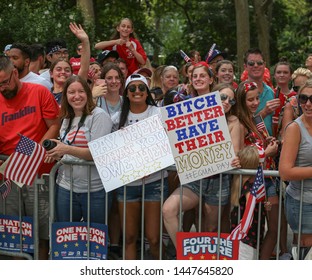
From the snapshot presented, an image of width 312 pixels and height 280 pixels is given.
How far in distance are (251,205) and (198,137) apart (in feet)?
2.45

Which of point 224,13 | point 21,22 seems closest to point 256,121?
point 21,22

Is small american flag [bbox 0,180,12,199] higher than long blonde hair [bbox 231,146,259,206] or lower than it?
lower

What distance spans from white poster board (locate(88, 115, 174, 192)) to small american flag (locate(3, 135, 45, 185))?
1.83 ft

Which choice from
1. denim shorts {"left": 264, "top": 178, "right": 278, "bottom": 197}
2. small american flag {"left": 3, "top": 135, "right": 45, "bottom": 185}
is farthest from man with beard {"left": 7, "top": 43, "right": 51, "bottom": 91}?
denim shorts {"left": 264, "top": 178, "right": 278, "bottom": 197}

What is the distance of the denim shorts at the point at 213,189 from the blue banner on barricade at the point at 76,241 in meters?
0.96

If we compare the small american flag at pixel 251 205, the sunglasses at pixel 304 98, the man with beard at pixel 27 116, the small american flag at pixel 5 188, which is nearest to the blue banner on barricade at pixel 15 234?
the man with beard at pixel 27 116

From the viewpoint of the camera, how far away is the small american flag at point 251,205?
5.74 m

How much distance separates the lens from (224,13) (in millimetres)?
30906

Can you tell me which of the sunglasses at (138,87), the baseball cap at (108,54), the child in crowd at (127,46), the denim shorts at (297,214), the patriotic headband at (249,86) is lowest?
the denim shorts at (297,214)

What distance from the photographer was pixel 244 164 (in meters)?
6.02

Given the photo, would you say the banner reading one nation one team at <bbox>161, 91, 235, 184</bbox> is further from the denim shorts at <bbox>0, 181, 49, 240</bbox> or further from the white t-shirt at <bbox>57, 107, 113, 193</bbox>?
the denim shorts at <bbox>0, 181, 49, 240</bbox>

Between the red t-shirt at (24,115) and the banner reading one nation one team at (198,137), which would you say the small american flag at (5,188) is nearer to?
the red t-shirt at (24,115)

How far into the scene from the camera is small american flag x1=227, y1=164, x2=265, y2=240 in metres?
5.74

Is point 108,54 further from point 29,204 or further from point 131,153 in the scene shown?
point 131,153
